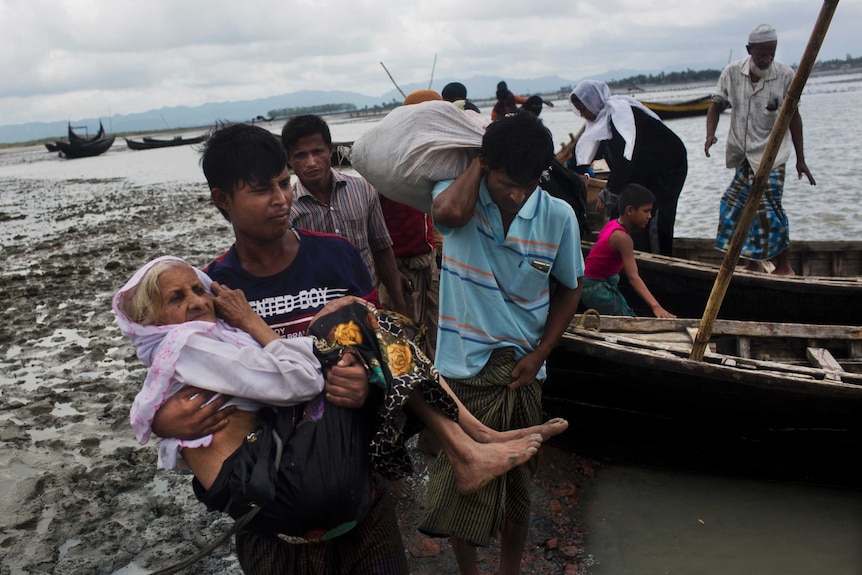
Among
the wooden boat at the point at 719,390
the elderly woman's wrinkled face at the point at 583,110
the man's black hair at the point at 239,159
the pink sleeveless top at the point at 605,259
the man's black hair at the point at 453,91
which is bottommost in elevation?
the wooden boat at the point at 719,390

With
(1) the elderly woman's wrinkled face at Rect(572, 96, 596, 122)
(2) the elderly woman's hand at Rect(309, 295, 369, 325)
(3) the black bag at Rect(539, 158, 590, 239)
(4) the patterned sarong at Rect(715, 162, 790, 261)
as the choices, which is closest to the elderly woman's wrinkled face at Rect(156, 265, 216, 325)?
(2) the elderly woman's hand at Rect(309, 295, 369, 325)

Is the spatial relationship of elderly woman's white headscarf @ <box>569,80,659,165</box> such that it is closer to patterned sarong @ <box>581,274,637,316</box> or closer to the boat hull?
the boat hull

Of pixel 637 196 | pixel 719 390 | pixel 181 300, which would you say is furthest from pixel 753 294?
pixel 181 300

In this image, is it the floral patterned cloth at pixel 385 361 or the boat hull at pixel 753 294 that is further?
the boat hull at pixel 753 294

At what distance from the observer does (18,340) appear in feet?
19.5

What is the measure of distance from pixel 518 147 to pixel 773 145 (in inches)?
46.7

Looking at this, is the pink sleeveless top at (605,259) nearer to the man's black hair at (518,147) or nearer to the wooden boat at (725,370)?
the wooden boat at (725,370)

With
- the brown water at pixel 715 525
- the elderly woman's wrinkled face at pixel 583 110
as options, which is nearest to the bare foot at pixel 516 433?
the brown water at pixel 715 525

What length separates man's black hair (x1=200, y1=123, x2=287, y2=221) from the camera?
1572 mm

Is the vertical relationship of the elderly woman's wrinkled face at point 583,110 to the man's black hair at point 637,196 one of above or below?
above

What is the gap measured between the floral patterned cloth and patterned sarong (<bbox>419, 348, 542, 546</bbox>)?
2.20 ft

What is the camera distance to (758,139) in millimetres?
4863

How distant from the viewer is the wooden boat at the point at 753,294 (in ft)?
13.5

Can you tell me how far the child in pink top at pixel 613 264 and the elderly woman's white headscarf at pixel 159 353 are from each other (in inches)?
110
